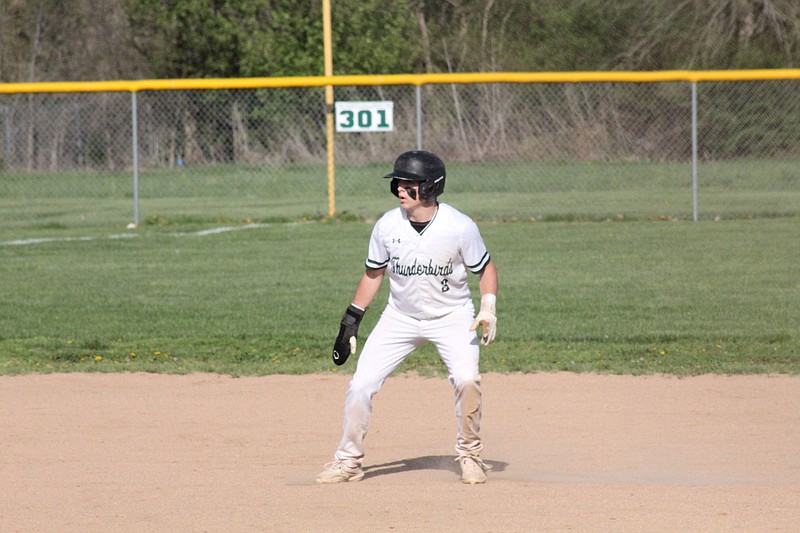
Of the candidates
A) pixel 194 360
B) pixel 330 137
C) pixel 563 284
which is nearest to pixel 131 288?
pixel 194 360

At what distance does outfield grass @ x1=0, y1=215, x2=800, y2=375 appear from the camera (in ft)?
30.0

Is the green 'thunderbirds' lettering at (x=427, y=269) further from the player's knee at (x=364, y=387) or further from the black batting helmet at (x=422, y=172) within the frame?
the player's knee at (x=364, y=387)

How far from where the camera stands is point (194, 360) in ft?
30.0

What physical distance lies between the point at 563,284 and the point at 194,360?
4.70 m

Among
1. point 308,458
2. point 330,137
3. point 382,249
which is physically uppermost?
point 330,137

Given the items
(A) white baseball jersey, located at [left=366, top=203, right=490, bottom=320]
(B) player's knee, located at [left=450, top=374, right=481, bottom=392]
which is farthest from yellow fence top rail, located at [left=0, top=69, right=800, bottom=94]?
(B) player's knee, located at [left=450, top=374, right=481, bottom=392]

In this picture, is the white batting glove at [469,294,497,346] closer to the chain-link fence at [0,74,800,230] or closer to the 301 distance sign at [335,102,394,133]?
the 301 distance sign at [335,102,394,133]

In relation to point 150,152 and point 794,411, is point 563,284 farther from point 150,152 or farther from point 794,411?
point 150,152

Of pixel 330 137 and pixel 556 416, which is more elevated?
pixel 330 137

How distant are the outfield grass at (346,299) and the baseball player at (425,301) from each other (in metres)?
2.97

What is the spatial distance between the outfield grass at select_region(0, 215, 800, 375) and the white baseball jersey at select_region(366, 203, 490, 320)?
3026 mm

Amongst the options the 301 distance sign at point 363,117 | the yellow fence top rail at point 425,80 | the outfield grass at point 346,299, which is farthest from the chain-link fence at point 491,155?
the outfield grass at point 346,299

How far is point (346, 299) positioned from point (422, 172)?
6.18 metres

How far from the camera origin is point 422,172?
5.59m
